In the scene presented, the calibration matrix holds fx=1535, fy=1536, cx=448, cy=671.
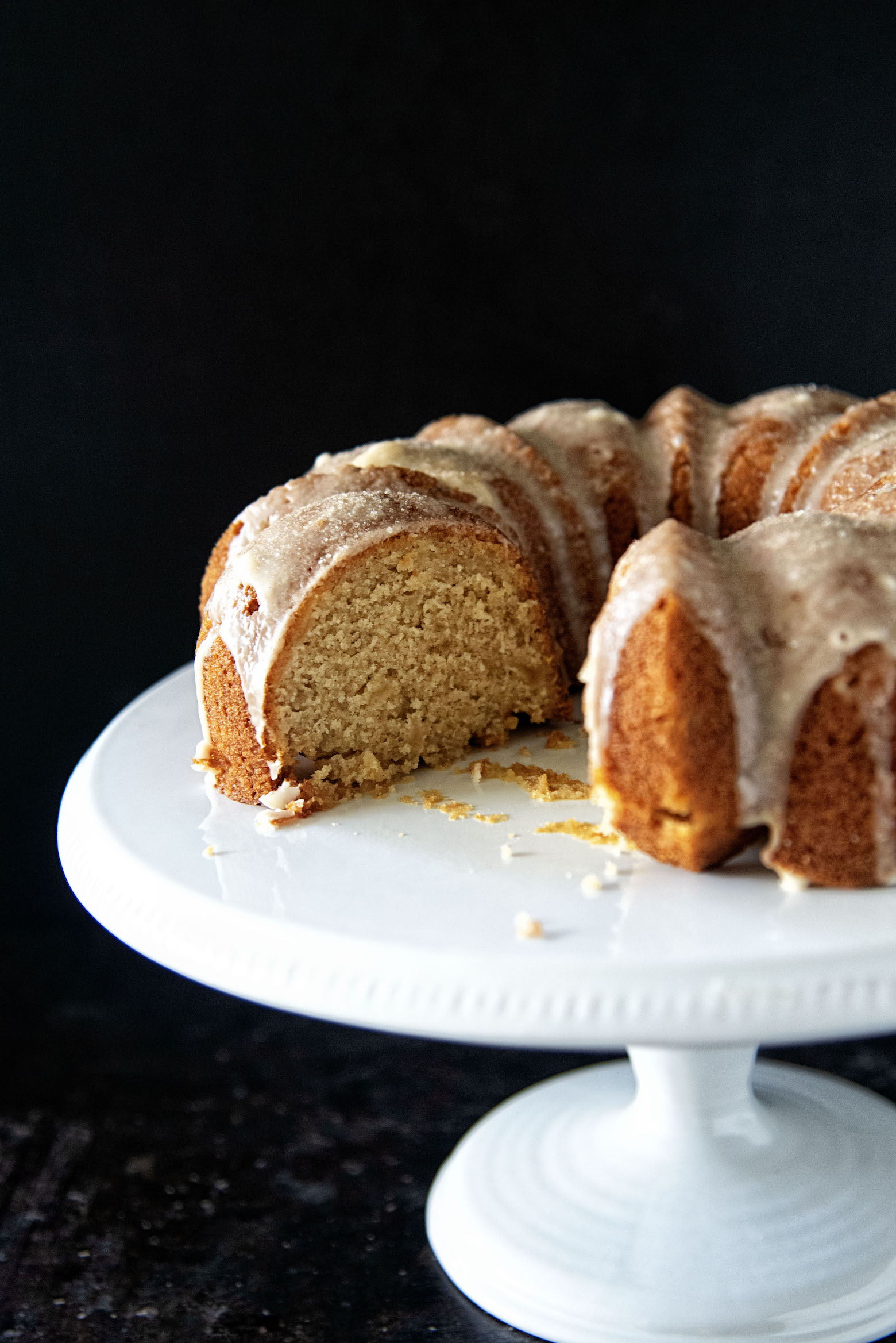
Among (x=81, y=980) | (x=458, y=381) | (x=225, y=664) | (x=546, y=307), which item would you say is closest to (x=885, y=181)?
(x=546, y=307)

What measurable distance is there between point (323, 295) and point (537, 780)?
157 cm

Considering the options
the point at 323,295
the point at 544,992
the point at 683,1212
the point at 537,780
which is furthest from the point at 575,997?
the point at 323,295

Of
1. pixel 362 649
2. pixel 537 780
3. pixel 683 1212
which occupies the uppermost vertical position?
pixel 362 649

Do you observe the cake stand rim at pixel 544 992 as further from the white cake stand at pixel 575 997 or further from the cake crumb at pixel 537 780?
the cake crumb at pixel 537 780

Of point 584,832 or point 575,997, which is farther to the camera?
point 584,832

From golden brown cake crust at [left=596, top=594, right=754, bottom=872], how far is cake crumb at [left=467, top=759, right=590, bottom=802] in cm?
20

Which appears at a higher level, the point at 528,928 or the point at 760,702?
Result: the point at 760,702

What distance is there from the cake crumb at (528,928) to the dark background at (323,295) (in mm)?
1390

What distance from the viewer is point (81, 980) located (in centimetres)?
347

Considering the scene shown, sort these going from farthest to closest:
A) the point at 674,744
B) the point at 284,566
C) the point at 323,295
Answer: the point at 323,295 < the point at 284,566 < the point at 674,744

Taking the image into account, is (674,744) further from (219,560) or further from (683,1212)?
(683,1212)

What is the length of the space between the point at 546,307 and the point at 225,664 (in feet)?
5.00

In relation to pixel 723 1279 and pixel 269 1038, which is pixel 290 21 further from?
pixel 723 1279

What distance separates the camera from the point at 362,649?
193 cm
